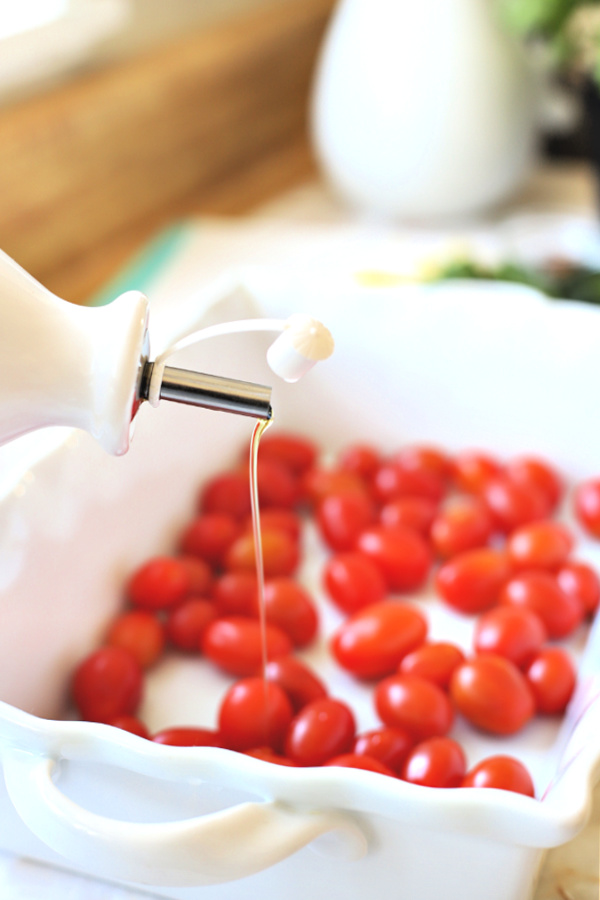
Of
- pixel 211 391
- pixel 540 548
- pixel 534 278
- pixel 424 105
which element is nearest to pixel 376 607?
pixel 540 548

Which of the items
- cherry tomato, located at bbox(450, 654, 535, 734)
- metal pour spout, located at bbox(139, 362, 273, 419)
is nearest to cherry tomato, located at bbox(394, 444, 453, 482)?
cherry tomato, located at bbox(450, 654, 535, 734)

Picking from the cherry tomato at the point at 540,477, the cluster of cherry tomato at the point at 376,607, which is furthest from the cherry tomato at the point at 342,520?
the cherry tomato at the point at 540,477

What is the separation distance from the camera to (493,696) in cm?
48

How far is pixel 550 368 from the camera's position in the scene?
65cm

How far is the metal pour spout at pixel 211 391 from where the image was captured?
1.10 feet

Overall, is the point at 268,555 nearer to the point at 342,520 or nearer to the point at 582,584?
the point at 342,520

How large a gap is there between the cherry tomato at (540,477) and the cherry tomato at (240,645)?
0.71 ft

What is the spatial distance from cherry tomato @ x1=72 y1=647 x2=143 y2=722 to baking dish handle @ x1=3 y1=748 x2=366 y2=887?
154mm

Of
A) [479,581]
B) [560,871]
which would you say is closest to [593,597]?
[479,581]

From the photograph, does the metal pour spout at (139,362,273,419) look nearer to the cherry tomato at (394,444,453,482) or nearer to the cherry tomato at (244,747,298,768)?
the cherry tomato at (244,747,298,768)

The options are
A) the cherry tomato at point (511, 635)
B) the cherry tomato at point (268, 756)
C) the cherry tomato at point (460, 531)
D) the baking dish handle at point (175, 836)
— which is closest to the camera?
the baking dish handle at point (175, 836)

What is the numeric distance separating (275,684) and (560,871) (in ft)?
0.52

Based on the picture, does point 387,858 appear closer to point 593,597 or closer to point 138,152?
point 593,597

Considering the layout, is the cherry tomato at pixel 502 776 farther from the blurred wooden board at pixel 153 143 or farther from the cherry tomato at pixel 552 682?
the blurred wooden board at pixel 153 143
